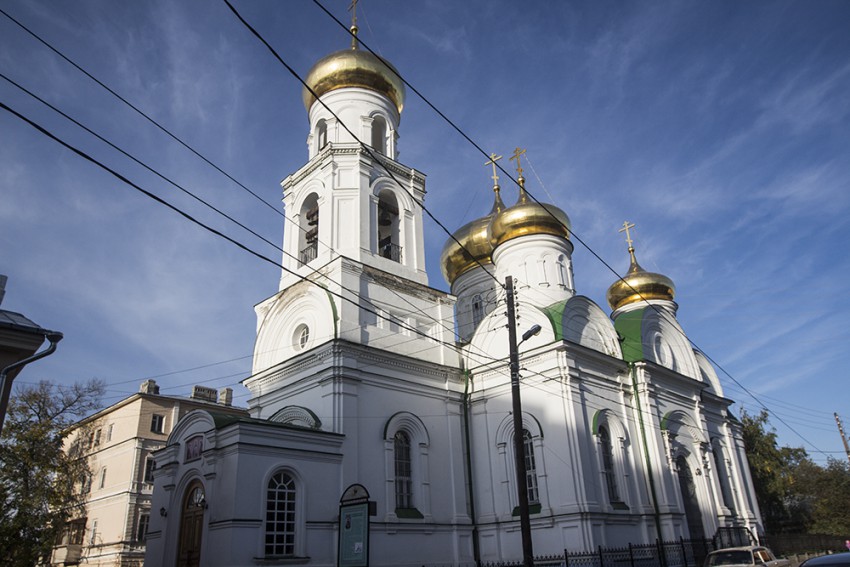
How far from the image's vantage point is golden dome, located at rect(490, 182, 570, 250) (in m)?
22.7

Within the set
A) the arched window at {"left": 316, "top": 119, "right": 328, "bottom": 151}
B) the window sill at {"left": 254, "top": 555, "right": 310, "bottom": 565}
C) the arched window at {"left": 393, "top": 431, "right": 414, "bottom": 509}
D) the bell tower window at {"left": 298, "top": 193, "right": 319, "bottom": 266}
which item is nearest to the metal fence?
the arched window at {"left": 393, "top": 431, "right": 414, "bottom": 509}

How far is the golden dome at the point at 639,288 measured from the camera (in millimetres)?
28328

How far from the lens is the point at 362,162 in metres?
19.9

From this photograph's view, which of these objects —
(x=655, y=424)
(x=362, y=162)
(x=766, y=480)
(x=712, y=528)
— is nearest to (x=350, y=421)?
(x=362, y=162)

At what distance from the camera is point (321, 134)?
2206 cm

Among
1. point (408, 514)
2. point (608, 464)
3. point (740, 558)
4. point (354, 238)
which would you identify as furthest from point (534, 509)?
point (354, 238)

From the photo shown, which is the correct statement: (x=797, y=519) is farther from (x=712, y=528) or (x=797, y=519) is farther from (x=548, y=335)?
(x=548, y=335)

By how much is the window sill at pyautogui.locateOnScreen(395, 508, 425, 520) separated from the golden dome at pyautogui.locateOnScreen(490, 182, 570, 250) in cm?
1031

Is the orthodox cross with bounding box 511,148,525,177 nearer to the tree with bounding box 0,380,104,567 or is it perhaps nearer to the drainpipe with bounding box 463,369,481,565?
the drainpipe with bounding box 463,369,481,565

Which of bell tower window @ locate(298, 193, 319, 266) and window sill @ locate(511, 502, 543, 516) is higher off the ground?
bell tower window @ locate(298, 193, 319, 266)

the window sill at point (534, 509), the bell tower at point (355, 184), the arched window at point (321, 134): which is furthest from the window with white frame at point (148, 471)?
the window sill at point (534, 509)

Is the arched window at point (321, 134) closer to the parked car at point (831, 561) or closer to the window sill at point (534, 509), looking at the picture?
the window sill at point (534, 509)

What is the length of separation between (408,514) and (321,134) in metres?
12.6

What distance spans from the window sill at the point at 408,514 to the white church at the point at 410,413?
0.04 m
